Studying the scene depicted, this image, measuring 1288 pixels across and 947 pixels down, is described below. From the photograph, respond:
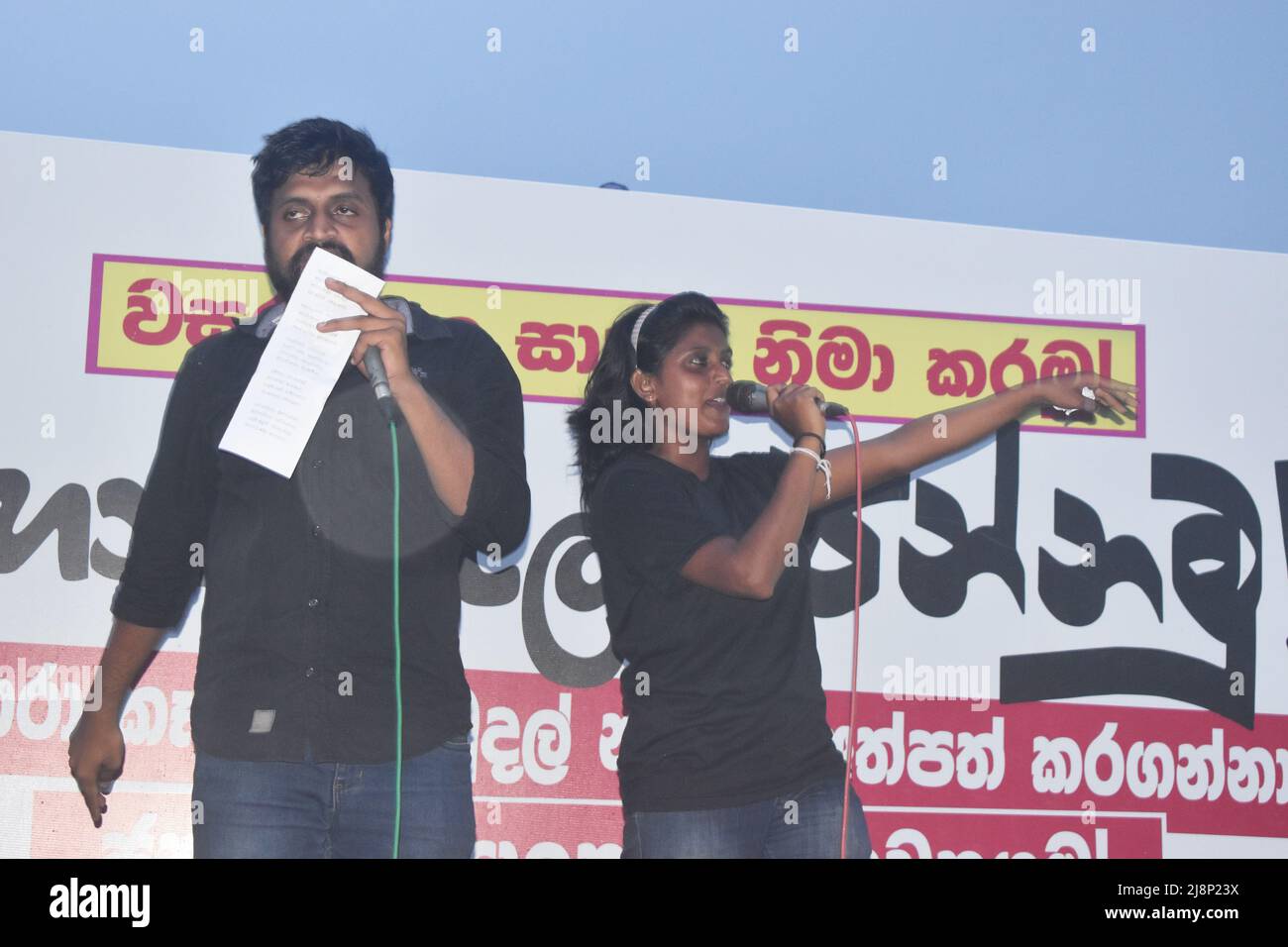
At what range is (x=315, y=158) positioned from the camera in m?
2.26

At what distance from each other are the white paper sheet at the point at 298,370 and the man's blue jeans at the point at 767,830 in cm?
90

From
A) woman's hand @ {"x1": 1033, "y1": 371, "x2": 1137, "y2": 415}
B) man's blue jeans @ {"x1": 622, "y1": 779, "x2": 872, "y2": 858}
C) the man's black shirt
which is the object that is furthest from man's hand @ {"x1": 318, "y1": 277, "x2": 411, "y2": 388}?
woman's hand @ {"x1": 1033, "y1": 371, "x2": 1137, "y2": 415}

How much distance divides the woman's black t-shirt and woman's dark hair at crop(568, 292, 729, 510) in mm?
195

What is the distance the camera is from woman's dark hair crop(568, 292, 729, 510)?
2756mm

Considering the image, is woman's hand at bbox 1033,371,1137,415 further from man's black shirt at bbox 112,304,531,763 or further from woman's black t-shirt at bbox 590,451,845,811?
man's black shirt at bbox 112,304,531,763

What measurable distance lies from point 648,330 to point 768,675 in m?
0.81

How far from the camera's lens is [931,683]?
3.02 metres

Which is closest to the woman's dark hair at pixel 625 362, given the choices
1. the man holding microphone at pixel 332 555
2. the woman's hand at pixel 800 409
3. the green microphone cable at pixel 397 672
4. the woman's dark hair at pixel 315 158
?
the woman's hand at pixel 800 409

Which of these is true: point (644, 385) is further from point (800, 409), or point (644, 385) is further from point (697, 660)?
point (697, 660)

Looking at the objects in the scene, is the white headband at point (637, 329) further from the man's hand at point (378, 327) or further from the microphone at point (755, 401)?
the man's hand at point (378, 327)

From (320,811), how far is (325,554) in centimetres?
39

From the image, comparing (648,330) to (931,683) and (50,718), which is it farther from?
(50,718)

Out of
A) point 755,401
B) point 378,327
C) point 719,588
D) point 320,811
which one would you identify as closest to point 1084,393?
point 755,401
